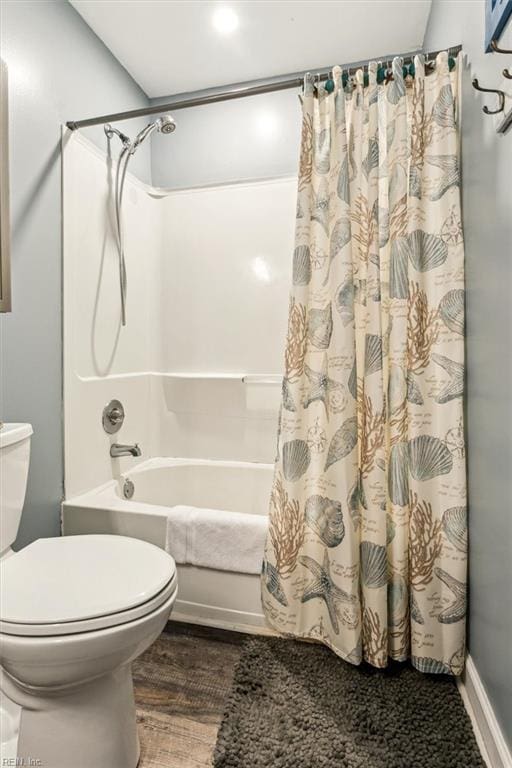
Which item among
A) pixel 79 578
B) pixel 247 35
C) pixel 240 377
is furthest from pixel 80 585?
pixel 247 35

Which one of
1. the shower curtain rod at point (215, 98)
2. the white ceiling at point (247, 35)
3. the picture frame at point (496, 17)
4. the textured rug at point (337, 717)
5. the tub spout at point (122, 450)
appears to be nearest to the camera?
the picture frame at point (496, 17)

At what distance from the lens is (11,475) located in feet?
4.47

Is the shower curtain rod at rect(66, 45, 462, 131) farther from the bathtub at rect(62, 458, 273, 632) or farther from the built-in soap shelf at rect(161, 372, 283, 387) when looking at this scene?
the bathtub at rect(62, 458, 273, 632)

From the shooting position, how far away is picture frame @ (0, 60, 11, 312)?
139cm

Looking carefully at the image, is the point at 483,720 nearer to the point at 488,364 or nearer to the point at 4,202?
the point at 488,364

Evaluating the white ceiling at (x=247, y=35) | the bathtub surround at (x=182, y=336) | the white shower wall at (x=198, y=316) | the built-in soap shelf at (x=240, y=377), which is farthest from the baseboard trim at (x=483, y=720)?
the white ceiling at (x=247, y=35)

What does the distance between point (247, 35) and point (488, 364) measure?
194 centimetres

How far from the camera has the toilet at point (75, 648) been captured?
98 cm

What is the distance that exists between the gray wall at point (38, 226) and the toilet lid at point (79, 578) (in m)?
0.49

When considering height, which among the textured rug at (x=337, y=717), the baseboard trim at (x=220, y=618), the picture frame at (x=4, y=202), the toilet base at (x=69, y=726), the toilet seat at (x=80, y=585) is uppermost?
the picture frame at (x=4, y=202)

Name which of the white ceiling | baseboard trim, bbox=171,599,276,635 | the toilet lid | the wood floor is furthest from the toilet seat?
the white ceiling

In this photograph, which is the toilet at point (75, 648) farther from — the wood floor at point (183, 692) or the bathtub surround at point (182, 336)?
the bathtub surround at point (182, 336)

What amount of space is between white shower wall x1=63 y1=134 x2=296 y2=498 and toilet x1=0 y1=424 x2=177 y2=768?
1006mm

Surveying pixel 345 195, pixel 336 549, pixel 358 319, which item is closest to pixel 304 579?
pixel 336 549
